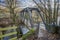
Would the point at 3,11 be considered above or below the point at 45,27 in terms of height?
above

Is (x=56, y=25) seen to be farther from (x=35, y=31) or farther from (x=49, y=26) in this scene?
(x=35, y=31)

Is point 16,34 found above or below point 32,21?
below

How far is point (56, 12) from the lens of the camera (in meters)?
3.20

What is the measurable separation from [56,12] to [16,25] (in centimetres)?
73

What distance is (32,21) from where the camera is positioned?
3.20m

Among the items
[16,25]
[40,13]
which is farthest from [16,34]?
[40,13]

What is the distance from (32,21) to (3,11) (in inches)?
20.7

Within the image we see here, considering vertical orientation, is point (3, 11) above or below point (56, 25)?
above

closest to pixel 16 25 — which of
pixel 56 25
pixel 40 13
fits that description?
pixel 40 13

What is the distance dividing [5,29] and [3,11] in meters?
0.31

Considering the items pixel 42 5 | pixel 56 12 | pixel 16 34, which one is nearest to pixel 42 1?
pixel 42 5

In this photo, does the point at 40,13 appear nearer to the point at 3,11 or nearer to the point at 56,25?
the point at 56,25

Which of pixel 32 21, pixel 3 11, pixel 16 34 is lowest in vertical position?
pixel 16 34

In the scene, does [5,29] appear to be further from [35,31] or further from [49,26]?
[49,26]
